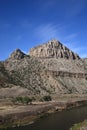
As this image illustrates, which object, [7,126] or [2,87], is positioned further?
[2,87]

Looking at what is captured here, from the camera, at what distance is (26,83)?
186 m

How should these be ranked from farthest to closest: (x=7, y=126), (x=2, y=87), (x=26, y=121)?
(x=2, y=87) → (x=26, y=121) → (x=7, y=126)

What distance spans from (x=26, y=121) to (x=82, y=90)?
136 metres

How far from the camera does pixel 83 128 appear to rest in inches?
1896

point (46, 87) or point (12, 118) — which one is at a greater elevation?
point (46, 87)

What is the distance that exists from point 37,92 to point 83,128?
126478mm

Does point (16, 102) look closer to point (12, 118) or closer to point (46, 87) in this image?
point (12, 118)

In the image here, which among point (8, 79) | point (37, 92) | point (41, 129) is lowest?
point (41, 129)

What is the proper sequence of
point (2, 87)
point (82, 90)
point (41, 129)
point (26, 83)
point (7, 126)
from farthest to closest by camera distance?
point (82, 90)
point (26, 83)
point (2, 87)
point (7, 126)
point (41, 129)

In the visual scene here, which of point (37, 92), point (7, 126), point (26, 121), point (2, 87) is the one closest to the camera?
point (7, 126)

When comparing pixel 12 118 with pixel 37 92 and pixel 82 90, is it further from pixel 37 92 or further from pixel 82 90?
pixel 82 90

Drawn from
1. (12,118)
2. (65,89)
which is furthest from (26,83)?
(12,118)

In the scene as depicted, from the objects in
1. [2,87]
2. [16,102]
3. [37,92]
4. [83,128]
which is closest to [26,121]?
[83,128]

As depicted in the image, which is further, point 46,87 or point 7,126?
point 46,87
